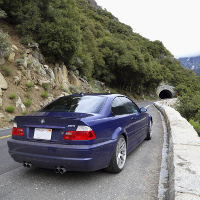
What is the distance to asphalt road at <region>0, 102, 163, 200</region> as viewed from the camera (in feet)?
9.19

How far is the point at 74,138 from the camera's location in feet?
9.70

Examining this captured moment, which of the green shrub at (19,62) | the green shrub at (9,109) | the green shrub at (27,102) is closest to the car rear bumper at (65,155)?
the green shrub at (9,109)

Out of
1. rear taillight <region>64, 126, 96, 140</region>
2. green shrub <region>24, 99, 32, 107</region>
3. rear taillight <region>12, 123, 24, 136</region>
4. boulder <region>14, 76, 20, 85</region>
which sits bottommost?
→ green shrub <region>24, 99, 32, 107</region>

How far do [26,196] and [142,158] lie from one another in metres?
2.84

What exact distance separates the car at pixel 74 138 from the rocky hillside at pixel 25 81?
783cm

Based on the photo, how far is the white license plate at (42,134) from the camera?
10.1 feet

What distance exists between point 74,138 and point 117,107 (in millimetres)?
1508

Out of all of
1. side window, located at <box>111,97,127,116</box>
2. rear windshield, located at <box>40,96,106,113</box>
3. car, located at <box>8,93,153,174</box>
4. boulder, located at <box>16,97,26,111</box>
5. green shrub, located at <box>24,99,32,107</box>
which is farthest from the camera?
green shrub, located at <box>24,99,32,107</box>

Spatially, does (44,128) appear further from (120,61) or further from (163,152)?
(120,61)

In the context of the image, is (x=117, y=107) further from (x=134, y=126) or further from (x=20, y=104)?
(x=20, y=104)

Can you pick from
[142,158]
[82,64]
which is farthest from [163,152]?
[82,64]

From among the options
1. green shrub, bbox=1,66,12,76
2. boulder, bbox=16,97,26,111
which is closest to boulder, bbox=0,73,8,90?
green shrub, bbox=1,66,12,76

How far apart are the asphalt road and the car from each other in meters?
0.30

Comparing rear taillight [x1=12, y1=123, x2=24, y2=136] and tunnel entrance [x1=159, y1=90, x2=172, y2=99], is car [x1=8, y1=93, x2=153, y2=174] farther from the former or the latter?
tunnel entrance [x1=159, y1=90, x2=172, y2=99]
